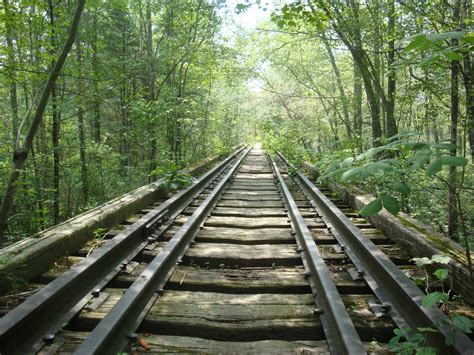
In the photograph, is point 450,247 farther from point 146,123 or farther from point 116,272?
point 146,123

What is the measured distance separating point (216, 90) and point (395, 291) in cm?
2260

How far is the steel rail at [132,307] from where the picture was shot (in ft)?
5.66

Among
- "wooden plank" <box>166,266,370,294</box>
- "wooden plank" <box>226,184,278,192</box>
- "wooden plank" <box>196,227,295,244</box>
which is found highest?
"wooden plank" <box>226,184,278,192</box>

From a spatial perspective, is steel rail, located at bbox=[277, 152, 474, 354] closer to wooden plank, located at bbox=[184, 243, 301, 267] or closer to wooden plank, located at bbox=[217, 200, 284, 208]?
wooden plank, located at bbox=[184, 243, 301, 267]

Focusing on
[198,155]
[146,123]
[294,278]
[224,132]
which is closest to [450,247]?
[294,278]

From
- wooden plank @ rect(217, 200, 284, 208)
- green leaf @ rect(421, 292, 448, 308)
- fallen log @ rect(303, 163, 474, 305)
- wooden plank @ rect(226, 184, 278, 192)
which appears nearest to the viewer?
green leaf @ rect(421, 292, 448, 308)

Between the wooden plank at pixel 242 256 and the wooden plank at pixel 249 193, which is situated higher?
the wooden plank at pixel 249 193

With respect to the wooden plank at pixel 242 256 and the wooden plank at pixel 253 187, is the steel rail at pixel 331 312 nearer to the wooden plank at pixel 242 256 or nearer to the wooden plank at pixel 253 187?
the wooden plank at pixel 242 256

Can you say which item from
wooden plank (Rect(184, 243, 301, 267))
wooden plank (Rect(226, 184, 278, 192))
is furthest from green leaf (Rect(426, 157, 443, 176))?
wooden plank (Rect(226, 184, 278, 192))

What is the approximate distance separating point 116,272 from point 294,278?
153cm

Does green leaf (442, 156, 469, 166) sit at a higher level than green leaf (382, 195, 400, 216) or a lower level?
higher

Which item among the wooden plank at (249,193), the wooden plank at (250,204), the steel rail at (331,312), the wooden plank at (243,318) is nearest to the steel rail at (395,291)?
the wooden plank at (243,318)

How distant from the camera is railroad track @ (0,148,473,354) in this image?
6.20 feet

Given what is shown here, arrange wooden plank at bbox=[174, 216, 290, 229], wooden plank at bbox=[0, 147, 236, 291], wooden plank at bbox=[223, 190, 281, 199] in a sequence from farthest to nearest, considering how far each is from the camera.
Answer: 1. wooden plank at bbox=[223, 190, 281, 199]
2. wooden plank at bbox=[174, 216, 290, 229]
3. wooden plank at bbox=[0, 147, 236, 291]
